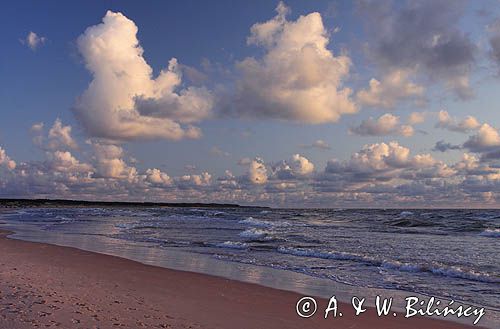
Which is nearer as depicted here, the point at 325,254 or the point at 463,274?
the point at 463,274

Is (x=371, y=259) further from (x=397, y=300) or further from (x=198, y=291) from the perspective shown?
(x=198, y=291)

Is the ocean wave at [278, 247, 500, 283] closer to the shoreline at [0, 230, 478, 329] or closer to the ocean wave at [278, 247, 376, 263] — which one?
the ocean wave at [278, 247, 376, 263]

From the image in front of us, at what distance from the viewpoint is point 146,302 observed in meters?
8.60

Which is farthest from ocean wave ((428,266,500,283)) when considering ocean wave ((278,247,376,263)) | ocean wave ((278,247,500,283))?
ocean wave ((278,247,376,263))

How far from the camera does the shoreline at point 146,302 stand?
7125 mm

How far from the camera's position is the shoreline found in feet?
23.4

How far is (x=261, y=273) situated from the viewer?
1345cm

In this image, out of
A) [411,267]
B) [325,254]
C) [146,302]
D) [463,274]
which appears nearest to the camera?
[146,302]

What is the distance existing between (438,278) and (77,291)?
1002cm

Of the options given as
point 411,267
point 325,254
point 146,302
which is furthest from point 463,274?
point 146,302

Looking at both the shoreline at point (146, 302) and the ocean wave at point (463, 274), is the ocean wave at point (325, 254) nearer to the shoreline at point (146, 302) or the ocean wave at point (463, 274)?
the ocean wave at point (463, 274)

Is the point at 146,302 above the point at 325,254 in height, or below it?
above

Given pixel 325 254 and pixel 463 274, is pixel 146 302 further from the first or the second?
pixel 325 254

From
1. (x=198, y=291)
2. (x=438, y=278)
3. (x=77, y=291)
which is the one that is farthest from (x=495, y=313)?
(x=77, y=291)
